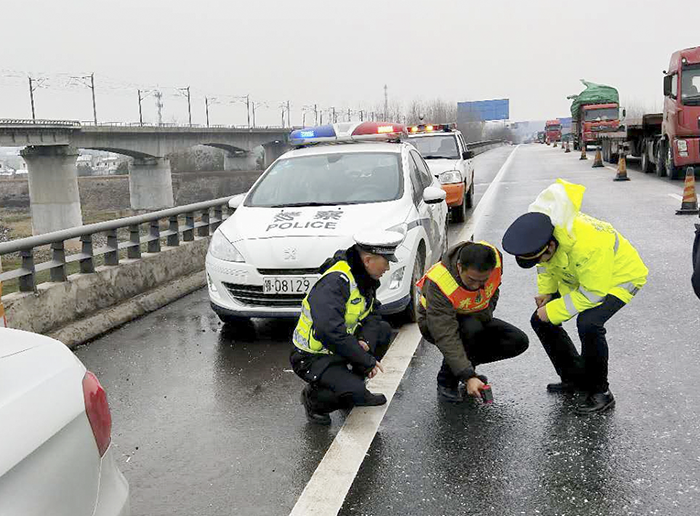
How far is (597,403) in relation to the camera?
4.18 m

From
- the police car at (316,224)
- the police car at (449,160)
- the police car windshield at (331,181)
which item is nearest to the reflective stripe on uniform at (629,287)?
the police car at (316,224)

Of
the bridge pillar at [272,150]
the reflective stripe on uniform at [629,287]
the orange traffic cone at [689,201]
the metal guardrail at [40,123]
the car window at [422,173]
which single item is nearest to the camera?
the reflective stripe on uniform at [629,287]

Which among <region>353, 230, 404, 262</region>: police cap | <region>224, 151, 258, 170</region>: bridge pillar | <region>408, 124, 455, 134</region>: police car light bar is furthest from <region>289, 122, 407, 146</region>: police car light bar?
<region>224, 151, 258, 170</region>: bridge pillar

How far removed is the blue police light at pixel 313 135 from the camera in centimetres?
862

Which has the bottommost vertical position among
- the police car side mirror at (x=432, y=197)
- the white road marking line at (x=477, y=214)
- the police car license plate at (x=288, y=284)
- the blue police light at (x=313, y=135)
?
the white road marking line at (x=477, y=214)

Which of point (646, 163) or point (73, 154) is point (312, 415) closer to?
point (646, 163)

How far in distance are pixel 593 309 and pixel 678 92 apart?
16.5m

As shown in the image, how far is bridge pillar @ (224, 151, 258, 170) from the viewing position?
8775cm

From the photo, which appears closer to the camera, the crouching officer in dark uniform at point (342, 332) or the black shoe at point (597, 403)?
the crouching officer in dark uniform at point (342, 332)

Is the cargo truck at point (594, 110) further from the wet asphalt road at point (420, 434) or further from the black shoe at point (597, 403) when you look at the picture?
the black shoe at point (597, 403)

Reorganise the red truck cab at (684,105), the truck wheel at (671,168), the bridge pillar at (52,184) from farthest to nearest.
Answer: the bridge pillar at (52,184), the truck wheel at (671,168), the red truck cab at (684,105)

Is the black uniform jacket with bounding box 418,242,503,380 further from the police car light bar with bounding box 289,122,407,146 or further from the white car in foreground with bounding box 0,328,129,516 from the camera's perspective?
the police car light bar with bounding box 289,122,407,146

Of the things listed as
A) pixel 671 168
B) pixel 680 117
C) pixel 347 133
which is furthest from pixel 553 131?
pixel 347 133

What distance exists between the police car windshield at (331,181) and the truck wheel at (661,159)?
52.8ft
